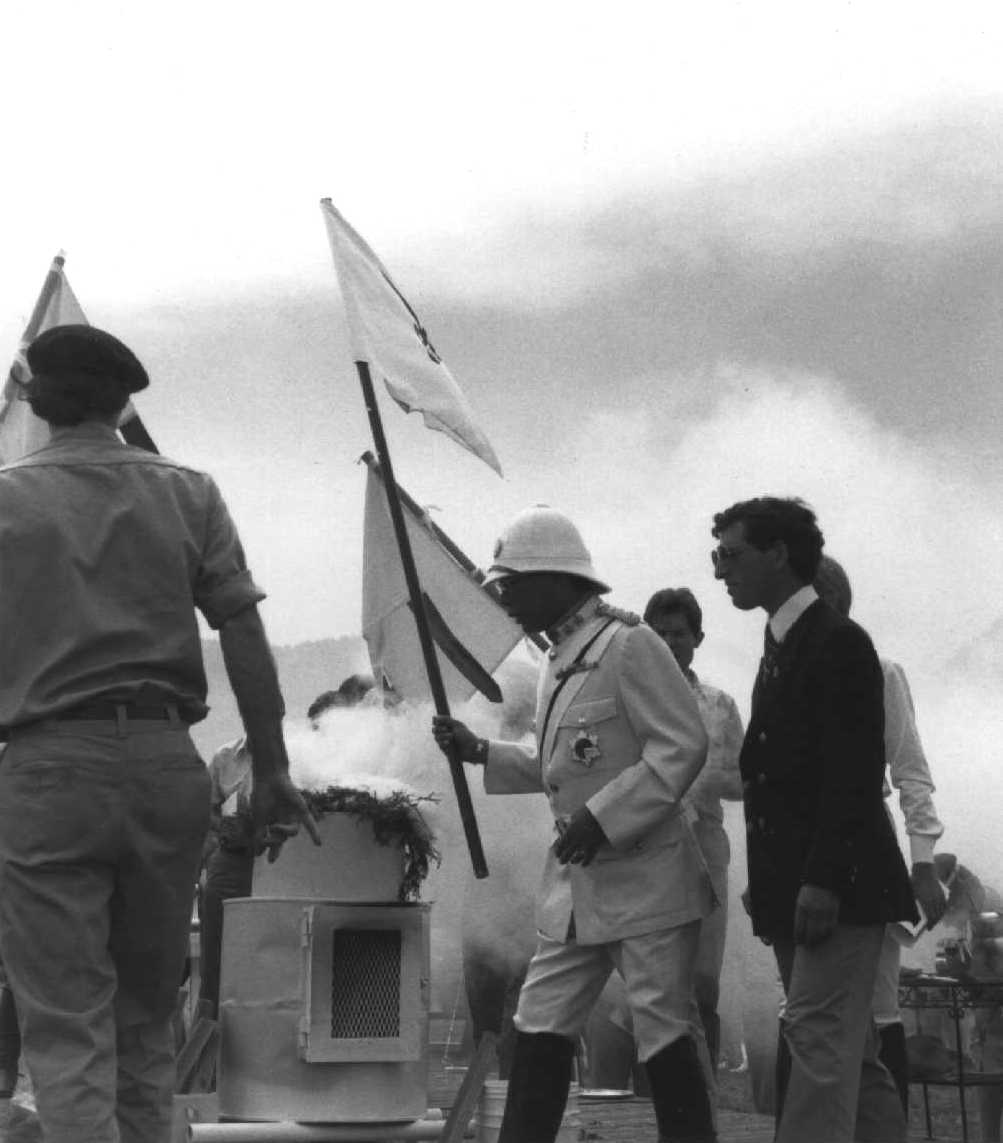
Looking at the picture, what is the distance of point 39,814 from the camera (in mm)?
4301

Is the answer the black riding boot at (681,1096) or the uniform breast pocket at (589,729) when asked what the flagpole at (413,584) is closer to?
the uniform breast pocket at (589,729)

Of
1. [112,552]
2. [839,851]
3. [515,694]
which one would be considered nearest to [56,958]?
[112,552]

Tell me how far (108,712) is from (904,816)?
2716mm

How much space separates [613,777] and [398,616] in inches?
90.5

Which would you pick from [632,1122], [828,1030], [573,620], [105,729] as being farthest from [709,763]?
[105,729]

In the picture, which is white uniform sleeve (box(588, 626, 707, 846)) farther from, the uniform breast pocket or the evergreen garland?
the evergreen garland

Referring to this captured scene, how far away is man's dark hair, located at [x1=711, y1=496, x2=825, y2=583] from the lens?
5.72m

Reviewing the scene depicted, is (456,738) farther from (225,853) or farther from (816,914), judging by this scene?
(225,853)

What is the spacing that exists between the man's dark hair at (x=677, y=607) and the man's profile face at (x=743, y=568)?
2392 mm

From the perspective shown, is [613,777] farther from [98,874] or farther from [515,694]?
[515,694]

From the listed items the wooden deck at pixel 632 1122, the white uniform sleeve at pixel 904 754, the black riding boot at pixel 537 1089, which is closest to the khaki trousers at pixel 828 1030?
the black riding boot at pixel 537 1089

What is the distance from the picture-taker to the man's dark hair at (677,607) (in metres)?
8.21

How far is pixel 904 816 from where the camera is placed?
6191 millimetres

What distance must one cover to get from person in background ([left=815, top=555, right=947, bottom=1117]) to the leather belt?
2430mm
